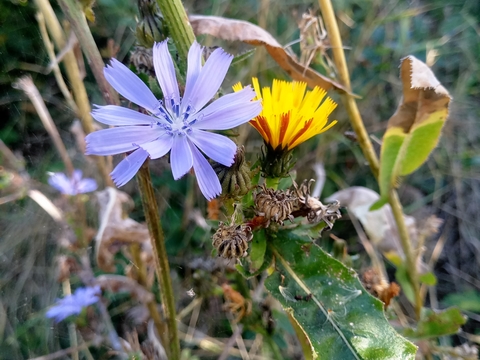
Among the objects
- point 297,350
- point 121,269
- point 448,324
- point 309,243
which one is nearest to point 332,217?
point 309,243

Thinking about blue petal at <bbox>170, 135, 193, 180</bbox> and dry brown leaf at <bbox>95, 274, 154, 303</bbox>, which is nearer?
blue petal at <bbox>170, 135, 193, 180</bbox>

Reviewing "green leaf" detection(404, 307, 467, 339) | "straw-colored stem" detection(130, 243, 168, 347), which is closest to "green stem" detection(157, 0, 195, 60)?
"straw-colored stem" detection(130, 243, 168, 347)

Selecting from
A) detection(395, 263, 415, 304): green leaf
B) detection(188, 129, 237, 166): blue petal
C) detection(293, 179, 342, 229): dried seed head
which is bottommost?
detection(395, 263, 415, 304): green leaf

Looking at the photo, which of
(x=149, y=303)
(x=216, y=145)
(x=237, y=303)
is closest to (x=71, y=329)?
(x=149, y=303)

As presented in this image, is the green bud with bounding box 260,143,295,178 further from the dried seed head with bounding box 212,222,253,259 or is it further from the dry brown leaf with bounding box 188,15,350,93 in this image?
the dry brown leaf with bounding box 188,15,350,93

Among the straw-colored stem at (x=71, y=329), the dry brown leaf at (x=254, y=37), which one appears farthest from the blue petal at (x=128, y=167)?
the straw-colored stem at (x=71, y=329)

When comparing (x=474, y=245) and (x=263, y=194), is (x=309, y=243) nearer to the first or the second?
(x=263, y=194)

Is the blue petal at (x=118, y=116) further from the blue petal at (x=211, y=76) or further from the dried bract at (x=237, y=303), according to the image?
the dried bract at (x=237, y=303)
